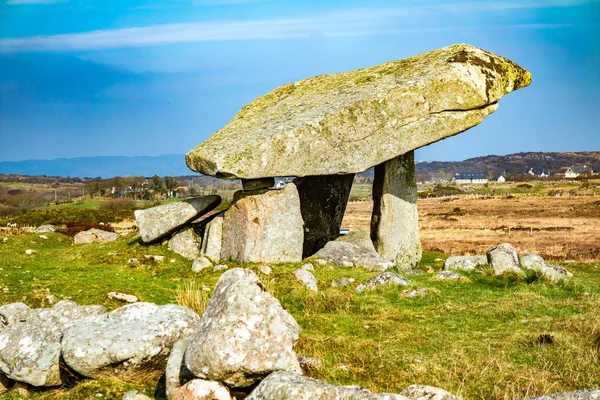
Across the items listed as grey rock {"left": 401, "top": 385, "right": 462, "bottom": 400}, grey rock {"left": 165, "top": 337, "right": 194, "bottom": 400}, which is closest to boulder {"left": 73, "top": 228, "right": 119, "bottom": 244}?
grey rock {"left": 165, "top": 337, "right": 194, "bottom": 400}

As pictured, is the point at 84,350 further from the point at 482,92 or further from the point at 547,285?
the point at 482,92

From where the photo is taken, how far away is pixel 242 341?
8.26 m

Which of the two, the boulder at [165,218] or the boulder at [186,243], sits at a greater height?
the boulder at [165,218]

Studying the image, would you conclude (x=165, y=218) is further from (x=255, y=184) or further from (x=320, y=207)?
(x=320, y=207)

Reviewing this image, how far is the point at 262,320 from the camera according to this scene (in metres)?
8.51

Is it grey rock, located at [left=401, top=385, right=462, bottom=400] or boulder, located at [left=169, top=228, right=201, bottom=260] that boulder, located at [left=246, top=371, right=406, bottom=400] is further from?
boulder, located at [left=169, top=228, right=201, bottom=260]

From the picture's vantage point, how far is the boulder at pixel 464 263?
61.8 ft

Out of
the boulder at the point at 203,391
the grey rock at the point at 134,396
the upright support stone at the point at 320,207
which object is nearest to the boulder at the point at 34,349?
the grey rock at the point at 134,396

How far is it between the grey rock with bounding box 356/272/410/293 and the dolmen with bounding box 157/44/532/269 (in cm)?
424

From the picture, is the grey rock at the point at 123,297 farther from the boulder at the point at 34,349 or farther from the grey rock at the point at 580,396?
the grey rock at the point at 580,396

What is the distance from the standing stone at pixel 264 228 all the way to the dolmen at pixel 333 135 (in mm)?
31

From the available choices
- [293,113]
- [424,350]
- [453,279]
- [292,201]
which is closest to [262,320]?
[424,350]

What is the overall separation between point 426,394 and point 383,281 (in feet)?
26.7

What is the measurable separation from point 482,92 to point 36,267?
14.7 m
